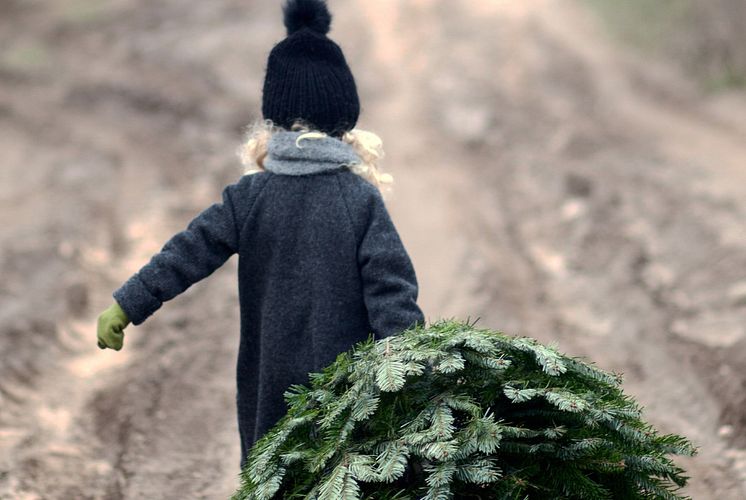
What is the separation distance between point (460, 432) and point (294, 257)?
911 mm

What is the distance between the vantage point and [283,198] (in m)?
2.84

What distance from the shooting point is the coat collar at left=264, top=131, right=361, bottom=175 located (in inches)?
111

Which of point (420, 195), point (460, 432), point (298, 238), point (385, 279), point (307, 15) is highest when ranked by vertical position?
point (420, 195)

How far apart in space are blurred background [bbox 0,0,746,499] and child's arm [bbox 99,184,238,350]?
1.29 metres

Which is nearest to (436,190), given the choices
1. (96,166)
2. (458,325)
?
→ (96,166)

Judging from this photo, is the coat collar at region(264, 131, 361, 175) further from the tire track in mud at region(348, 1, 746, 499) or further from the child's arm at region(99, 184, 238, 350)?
the tire track in mud at region(348, 1, 746, 499)

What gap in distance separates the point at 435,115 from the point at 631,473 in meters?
7.96

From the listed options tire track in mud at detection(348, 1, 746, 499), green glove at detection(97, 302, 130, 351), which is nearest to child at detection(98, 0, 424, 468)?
green glove at detection(97, 302, 130, 351)

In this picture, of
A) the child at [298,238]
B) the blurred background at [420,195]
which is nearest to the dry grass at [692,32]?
the blurred background at [420,195]

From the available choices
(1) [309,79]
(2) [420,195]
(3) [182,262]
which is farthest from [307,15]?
(2) [420,195]

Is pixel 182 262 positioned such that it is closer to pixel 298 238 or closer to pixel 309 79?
pixel 298 238

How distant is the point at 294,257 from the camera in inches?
112

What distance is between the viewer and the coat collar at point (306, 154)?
282 cm

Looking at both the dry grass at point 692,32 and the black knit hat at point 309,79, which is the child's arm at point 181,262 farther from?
the dry grass at point 692,32
